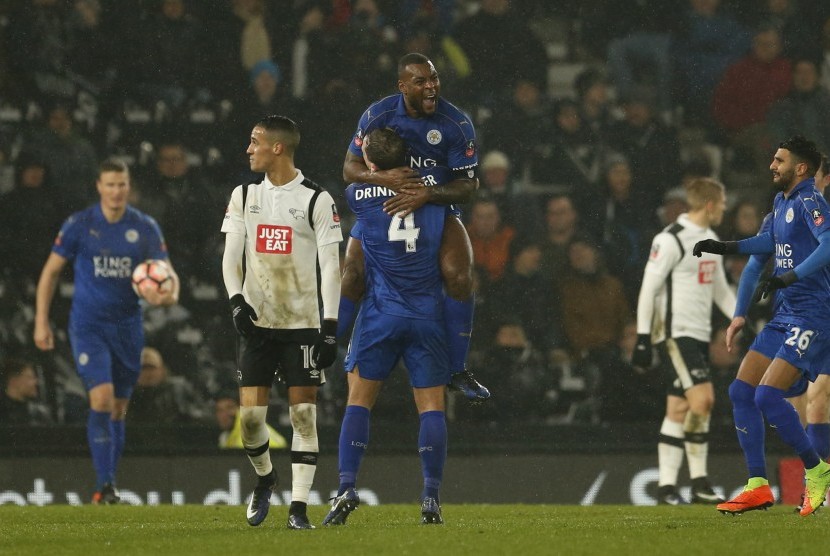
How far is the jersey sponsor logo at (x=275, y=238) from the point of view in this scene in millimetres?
6758

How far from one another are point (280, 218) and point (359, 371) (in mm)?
867

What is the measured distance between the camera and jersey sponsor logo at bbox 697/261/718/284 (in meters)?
10.3

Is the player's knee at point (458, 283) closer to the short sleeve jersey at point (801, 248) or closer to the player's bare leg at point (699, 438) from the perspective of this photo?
the short sleeve jersey at point (801, 248)

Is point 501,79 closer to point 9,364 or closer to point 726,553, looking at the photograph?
point 9,364

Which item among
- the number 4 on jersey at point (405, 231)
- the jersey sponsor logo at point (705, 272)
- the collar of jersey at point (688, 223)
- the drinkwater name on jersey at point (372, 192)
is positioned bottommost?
the jersey sponsor logo at point (705, 272)

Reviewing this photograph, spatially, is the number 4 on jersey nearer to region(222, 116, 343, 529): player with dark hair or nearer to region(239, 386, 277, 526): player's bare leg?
region(222, 116, 343, 529): player with dark hair

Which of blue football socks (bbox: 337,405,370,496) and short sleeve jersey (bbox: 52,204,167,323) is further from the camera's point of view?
short sleeve jersey (bbox: 52,204,167,323)

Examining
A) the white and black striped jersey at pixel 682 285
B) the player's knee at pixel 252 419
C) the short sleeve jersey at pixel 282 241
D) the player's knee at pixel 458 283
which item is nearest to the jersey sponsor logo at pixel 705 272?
the white and black striped jersey at pixel 682 285

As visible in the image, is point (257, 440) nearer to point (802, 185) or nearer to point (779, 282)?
point (779, 282)

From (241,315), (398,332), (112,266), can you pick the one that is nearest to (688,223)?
(398,332)

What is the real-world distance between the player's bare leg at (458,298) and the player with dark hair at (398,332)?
8 centimetres

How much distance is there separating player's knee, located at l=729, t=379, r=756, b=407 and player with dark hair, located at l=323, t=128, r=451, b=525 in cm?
181

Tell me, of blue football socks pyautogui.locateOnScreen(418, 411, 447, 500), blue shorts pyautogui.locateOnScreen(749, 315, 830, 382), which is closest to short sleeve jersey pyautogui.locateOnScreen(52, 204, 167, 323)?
blue football socks pyautogui.locateOnScreen(418, 411, 447, 500)

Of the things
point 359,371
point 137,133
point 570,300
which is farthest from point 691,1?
point 359,371
